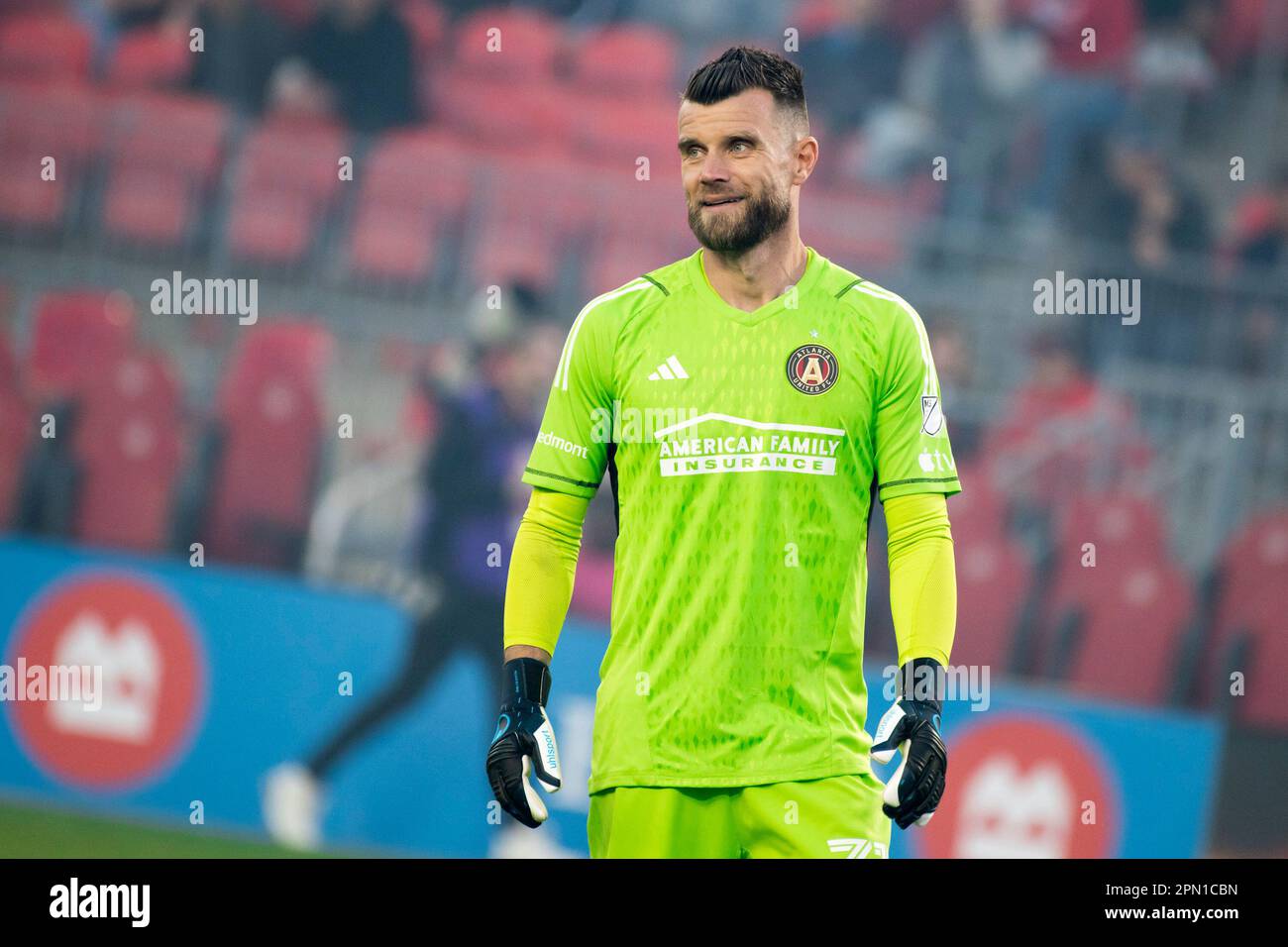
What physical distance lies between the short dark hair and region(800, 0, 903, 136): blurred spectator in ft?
20.6

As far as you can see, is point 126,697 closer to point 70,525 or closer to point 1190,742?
point 70,525

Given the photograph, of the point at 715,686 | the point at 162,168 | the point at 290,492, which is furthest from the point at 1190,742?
the point at 162,168

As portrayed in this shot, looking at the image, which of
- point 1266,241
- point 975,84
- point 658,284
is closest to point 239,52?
point 975,84

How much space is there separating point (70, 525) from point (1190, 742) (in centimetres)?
544

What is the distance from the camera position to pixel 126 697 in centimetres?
787

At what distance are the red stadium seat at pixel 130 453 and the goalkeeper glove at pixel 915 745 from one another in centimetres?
574

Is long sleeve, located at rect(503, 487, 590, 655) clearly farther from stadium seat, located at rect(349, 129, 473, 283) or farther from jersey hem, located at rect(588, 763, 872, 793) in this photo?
stadium seat, located at rect(349, 129, 473, 283)

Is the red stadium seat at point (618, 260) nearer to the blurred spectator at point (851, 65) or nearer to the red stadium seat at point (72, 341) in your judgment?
the blurred spectator at point (851, 65)

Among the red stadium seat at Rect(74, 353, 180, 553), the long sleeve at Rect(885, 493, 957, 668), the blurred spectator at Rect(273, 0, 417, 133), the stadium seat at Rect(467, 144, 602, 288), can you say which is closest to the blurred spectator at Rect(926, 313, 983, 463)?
the stadium seat at Rect(467, 144, 602, 288)

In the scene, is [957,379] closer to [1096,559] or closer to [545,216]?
[1096,559]

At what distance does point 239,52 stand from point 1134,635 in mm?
5740

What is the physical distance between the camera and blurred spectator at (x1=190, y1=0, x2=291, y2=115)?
371 inches

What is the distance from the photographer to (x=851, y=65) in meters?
9.78

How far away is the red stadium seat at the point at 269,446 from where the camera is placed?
8367 millimetres
